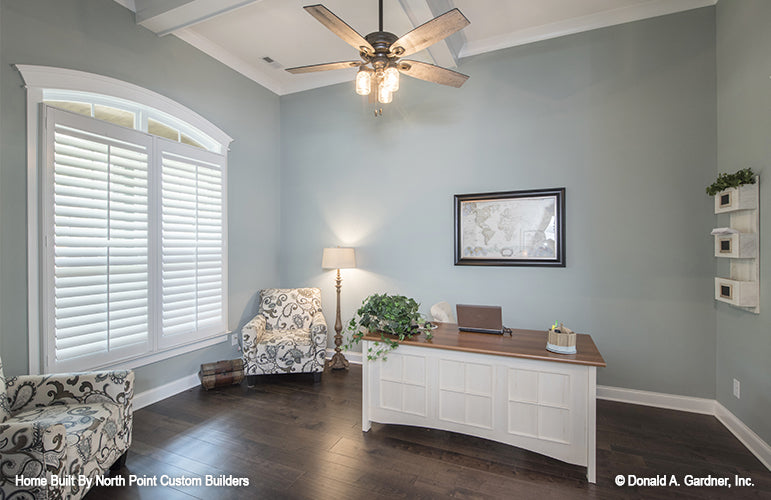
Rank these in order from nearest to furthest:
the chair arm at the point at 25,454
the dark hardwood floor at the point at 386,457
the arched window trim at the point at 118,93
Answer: the chair arm at the point at 25,454
the dark hardwood floor at the point at 386,457
the arched window trim at the point at 118,93

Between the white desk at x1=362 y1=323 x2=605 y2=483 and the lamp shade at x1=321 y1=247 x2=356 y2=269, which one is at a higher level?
the lamp shade at x1=321 y1=247 x2=356 y2=269

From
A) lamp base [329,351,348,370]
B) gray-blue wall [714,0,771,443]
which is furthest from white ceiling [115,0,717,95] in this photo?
lamp base [329,351,348,370]

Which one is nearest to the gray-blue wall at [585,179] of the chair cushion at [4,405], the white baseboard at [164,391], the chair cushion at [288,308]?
the chair cushion at [288,308]

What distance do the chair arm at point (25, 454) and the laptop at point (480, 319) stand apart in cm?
234

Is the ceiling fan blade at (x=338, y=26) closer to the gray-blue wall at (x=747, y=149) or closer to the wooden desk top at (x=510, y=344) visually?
the wooden desk top at (x=510, y=344)

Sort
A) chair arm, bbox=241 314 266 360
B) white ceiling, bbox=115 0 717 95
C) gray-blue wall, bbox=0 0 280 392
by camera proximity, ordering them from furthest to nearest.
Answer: chair arm, bbox=241 314 266 360 < white ceiling, bbox=115 0 717 95 < gray-blue wall, bbox=0 0 280 392

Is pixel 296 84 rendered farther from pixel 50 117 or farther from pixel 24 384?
pixel 24 384

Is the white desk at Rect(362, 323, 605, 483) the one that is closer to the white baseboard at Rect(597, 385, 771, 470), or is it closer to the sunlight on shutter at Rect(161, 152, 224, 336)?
the white baseboard at Rect(597, 385, 771, 470)

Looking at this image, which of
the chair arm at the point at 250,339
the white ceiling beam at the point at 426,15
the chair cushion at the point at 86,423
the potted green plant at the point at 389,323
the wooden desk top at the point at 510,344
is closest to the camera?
the chair cushion at the point at 86,423

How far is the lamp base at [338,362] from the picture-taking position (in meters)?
3.97

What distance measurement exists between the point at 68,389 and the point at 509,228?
11.7 ft

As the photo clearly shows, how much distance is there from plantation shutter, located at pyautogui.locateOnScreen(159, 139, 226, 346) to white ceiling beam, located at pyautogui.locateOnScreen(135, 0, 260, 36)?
983mm

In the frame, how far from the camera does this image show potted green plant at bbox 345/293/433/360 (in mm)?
2535

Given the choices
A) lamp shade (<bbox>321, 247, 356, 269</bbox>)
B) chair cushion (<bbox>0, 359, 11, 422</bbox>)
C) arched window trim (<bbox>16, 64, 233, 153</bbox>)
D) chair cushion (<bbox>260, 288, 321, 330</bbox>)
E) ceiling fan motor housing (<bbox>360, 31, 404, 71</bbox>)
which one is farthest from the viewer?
chair cushion (<bbox>260, 288, 321, 330</bbox>)
